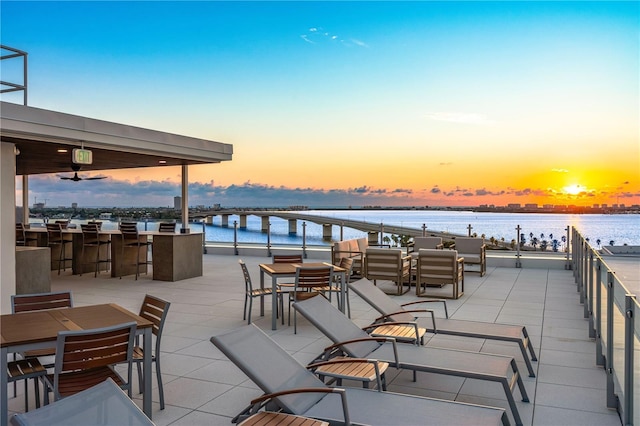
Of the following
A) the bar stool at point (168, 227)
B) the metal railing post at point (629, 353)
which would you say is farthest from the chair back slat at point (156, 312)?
the bar stool at point (168, 227)

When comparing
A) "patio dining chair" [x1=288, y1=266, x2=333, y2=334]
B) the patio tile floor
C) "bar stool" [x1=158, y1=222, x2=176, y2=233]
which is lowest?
the patio tile floor

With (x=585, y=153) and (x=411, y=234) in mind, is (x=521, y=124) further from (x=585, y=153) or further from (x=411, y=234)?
(x=411, y=234)

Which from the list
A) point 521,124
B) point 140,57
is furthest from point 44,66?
point 521,124

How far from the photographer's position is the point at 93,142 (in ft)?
28.2

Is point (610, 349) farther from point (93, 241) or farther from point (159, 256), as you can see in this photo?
point (93, 241)

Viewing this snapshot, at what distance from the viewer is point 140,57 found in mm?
15938

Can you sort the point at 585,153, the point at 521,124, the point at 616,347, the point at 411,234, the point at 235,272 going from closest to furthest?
1. the point at 616,347
2. the point at 235,272
3. the point at 411,234
4. the point at 521,124
5. the point at 585,153

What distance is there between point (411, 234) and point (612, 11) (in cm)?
787

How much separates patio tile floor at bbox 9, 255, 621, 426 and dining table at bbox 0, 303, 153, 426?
638 millimetres

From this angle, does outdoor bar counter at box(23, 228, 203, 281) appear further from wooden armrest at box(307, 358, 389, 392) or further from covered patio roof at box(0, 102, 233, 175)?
wooden armrest at box(307, 358, 389, 392)

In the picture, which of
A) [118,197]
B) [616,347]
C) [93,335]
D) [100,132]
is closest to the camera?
[93,335]

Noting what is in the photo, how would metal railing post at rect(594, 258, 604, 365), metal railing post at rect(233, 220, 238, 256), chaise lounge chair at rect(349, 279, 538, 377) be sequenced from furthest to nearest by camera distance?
metal railing post at rect(233, 220, 238, 256)
metal railing post at rect(594, 258, 604, 365)
chaise lounge chair at rect(349, 279, 538, 377)

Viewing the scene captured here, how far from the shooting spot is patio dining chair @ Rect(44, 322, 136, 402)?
298cm

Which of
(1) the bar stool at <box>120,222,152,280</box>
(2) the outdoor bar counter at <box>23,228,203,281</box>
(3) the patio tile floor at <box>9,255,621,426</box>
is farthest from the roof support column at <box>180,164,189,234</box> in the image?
(3) the patio tile floor at <box>9,255,621,426</box>
